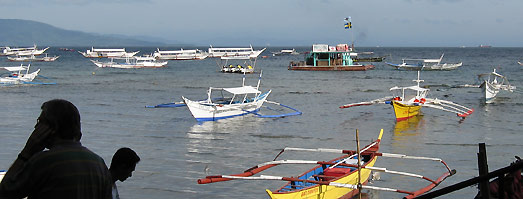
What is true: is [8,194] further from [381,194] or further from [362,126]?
[362,126]

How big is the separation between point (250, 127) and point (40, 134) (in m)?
18.1

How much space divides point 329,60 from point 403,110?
36169 mm

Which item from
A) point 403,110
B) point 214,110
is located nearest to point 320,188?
point 214,110

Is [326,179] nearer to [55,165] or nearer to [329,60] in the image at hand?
[55,165]

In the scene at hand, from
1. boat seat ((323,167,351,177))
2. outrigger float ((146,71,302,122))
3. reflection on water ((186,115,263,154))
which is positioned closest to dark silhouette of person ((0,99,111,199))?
boat seat ((323,167,351,177))

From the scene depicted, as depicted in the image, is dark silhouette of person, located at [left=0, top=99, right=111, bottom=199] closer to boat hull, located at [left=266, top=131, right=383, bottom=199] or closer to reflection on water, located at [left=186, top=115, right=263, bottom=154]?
boat hull, located at [left=266, top=131, right=383, bottom=199]

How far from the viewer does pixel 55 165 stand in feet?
10.8

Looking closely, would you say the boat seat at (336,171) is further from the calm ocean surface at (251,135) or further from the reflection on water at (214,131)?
the reflection on water at (214,131)

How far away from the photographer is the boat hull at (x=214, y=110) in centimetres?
2230

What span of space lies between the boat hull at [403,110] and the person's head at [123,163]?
1919cm

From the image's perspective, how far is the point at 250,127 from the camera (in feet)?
70.5

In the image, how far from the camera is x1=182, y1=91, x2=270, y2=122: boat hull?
73.2ft

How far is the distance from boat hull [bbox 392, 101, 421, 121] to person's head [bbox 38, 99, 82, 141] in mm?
20084

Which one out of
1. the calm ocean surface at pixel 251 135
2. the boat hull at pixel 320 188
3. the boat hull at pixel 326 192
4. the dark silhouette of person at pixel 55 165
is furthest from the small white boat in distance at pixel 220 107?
the dark silhouette of person at pixel 55 165
